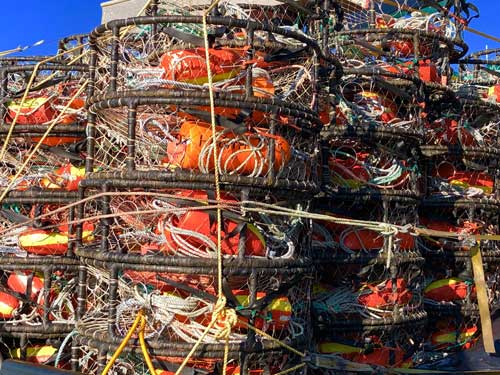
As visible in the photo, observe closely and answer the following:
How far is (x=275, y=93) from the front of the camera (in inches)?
182

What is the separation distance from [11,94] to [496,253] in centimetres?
503

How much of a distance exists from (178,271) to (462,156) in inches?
163

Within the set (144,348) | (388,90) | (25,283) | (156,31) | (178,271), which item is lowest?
(144,348)

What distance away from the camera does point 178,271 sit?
379 centimetres

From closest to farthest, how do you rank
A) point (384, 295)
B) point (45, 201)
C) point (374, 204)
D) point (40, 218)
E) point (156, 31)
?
1. point (156, 31)
2. point (40, 218)
3. point (45, 201)
4. point (384, 295)
5. point (374, 204)

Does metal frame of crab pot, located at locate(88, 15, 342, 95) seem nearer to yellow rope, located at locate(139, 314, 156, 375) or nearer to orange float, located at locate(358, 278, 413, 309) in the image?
yellow rope, located at locate(139, 314, 156, 375)

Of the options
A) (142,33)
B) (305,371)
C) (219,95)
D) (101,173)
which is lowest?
(305,371)

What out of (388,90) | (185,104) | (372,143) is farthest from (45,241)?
(388,90)

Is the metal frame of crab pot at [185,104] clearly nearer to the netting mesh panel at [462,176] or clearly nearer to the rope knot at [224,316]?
the rope knot at [224,316]

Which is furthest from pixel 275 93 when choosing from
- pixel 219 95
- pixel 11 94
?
pixel 11 94

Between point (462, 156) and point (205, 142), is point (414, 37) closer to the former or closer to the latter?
point (462, 156)

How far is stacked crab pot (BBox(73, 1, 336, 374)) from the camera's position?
3.86 m

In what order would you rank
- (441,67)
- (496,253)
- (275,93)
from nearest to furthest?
(275,93) < (496,253) < (441,67)

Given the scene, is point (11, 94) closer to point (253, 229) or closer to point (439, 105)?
point (253, 229)
